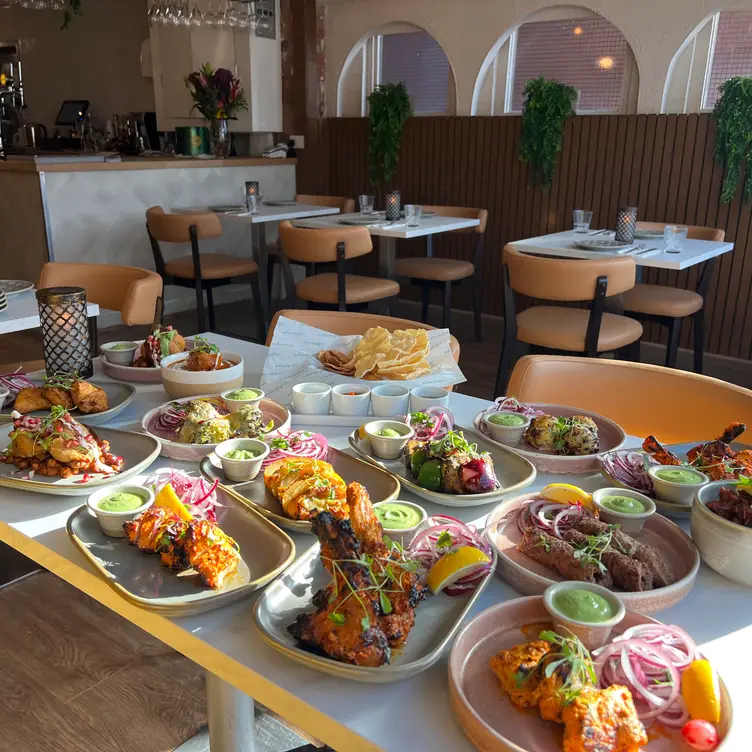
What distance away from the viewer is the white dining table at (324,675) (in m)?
0.68

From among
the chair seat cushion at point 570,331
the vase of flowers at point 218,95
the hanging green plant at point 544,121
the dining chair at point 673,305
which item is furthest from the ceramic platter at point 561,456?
the vase of flowers at point 218,95

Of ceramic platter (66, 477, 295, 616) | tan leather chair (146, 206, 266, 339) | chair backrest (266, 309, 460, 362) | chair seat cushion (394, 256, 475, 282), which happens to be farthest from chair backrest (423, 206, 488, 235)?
ceramic platter (66, 477, 295, 616)

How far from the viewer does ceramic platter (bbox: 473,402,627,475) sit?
47.8 inches

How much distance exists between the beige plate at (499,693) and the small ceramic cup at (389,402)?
628mm

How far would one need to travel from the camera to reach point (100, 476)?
1136mm

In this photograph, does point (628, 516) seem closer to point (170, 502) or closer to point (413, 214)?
point (170, 502)

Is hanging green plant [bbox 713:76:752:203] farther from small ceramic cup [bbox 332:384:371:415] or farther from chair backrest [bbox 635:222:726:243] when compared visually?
small ceramic cup [bbox 332:384:371:415]

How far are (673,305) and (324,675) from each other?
11.6ft

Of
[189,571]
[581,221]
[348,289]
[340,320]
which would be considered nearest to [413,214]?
[348,289]

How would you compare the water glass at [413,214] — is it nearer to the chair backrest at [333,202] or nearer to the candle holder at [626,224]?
the chair backrest at [333,202]

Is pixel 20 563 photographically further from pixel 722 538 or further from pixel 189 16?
pixel 189 16

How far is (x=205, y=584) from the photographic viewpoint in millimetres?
881

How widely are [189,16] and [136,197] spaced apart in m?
1.45

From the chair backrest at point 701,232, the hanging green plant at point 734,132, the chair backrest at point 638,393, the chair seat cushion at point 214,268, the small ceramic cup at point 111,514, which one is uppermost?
the hanging green plant at point 734,132
